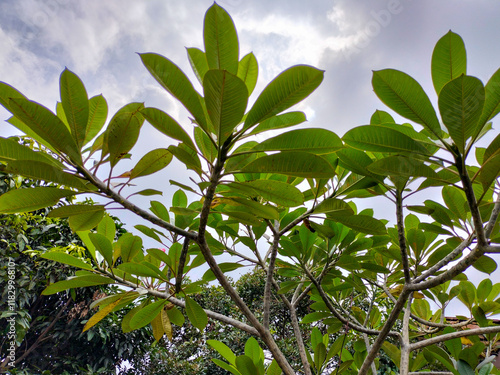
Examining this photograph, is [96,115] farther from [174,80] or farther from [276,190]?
[276,190]

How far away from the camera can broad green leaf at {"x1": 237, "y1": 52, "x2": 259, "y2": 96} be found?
0.71 metres

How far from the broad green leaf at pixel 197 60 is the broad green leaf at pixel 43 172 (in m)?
0.31

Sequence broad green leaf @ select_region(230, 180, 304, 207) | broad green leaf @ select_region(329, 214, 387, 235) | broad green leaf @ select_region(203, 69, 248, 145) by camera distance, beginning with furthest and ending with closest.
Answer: broad green leaf @ select_region(329, 214, 387, 235)
broad green leaf @ select_region(230, 180, 304, 207)
broad green leaf @ select_region(203, 69, 248, 145)

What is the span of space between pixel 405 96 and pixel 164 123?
451 millimetres

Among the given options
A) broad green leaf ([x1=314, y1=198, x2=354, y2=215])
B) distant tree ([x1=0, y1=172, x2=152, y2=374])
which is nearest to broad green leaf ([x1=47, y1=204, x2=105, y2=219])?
broad green leaf ([x1=314, y1=198, x2=354, y2=215])

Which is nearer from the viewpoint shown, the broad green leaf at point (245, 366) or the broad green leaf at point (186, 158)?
the broad green leaf at point (186, 158)

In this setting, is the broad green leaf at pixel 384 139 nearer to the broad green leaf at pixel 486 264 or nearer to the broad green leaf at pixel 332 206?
the broad green leaf at pixel 332 206

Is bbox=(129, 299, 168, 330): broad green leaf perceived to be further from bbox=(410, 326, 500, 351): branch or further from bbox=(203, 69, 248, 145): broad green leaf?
bbox=(410, 326, 500, 351): branch

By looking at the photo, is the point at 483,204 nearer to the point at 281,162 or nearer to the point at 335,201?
the point at 335,201

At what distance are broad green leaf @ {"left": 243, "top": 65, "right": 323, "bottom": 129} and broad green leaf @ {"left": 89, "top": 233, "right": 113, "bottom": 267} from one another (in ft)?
1.94

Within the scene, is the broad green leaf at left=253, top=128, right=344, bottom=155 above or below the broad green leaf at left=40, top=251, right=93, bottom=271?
below

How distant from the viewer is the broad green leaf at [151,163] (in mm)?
750

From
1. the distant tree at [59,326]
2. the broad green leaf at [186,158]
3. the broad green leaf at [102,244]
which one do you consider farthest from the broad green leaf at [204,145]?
the distant tree at [59,326]

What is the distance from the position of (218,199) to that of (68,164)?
32 cm
